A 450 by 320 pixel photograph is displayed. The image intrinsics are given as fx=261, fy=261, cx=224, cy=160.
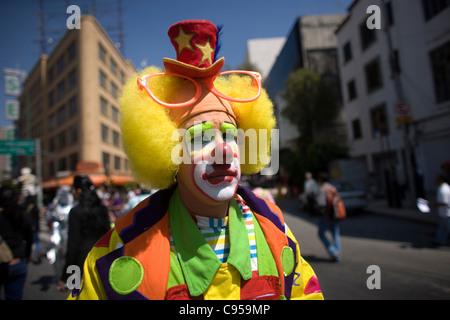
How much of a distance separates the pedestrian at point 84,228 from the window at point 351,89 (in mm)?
19020

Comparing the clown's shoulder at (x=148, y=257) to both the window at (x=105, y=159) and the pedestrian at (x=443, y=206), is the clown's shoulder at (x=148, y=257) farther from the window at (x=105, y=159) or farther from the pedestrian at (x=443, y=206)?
the window at (x=105, y=159)

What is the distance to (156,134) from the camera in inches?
56.2

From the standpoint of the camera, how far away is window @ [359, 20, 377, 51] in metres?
15.2

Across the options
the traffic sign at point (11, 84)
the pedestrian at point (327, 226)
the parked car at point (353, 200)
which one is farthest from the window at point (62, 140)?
the pedestrian at point (327, 226)

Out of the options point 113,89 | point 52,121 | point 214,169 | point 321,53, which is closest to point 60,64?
point 113,89

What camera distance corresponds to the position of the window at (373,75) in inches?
604

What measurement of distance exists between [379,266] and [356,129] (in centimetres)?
1606

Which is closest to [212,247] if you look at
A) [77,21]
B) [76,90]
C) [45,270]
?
[77,21]

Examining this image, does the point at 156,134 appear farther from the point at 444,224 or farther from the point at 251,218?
the point at 444,224

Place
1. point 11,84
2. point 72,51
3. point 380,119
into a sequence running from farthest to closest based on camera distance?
point 72,51 < point 380,119 < point 11,84

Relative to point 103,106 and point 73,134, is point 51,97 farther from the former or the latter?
point 103,106

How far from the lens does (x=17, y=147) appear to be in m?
11.8

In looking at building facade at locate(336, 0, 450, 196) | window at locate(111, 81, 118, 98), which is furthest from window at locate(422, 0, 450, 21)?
window at locate(111, 81, 118, 98)

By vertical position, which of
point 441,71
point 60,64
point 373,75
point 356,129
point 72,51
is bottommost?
point 356,129
